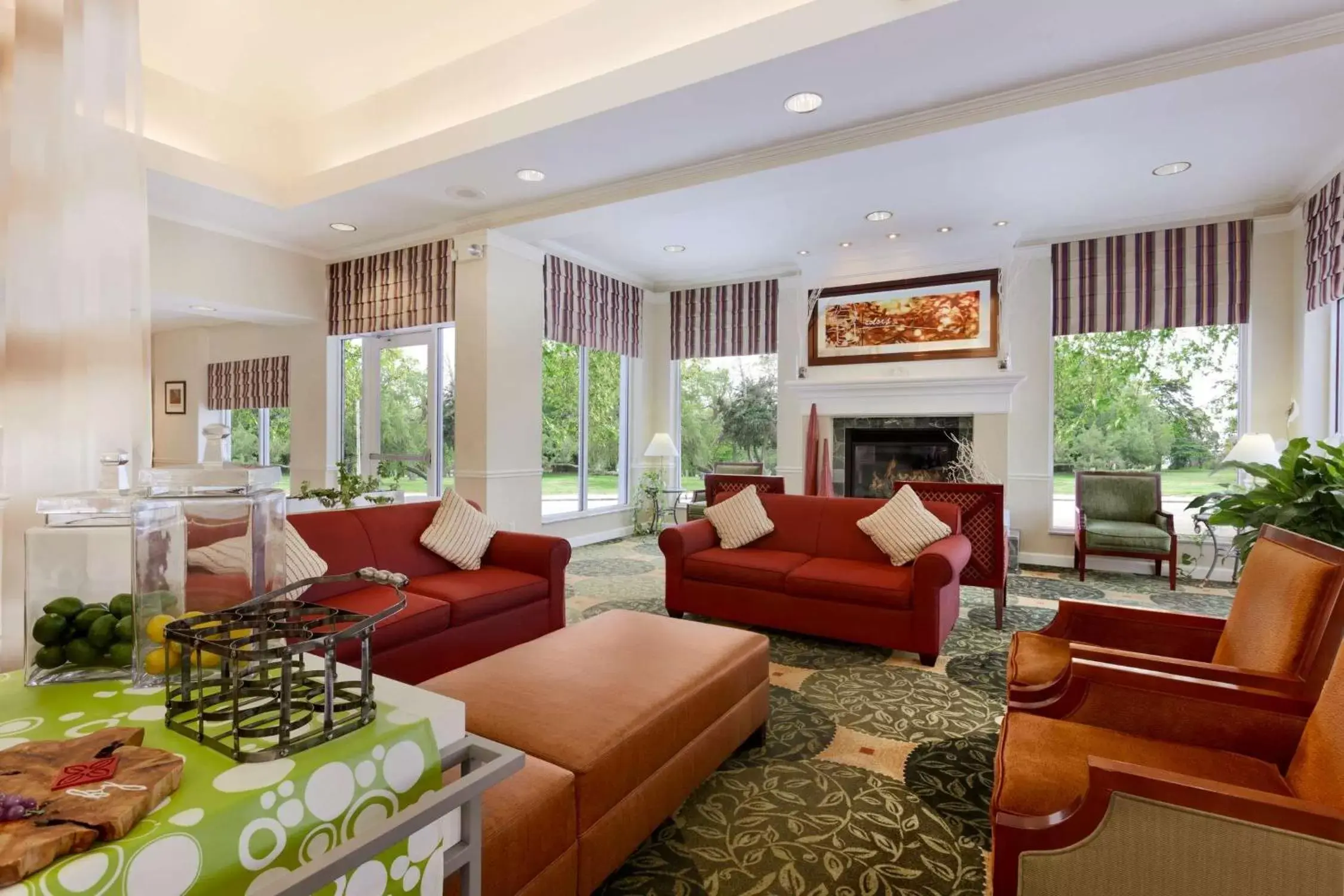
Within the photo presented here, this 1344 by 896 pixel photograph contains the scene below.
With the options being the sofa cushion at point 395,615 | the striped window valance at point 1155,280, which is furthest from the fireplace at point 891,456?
the sofa cushion at point 395,615

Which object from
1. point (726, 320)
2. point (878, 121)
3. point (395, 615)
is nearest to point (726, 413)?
point (726, 320)

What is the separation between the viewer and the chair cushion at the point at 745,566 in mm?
3682

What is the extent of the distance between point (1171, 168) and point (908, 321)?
2218 millimetres

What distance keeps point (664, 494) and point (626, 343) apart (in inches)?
71.7

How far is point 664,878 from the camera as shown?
68.2 inches

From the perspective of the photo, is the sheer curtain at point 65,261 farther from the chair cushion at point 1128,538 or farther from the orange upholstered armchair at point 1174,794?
the chair cushion at point 1128,538

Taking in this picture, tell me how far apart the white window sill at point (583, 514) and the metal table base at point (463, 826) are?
526cm

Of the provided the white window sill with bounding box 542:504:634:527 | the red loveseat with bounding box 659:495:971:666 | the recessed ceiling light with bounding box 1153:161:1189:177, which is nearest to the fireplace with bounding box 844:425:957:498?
the red loveseat with bounding box 659:495:971:666

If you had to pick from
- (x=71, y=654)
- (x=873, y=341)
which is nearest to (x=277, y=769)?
(x=71, y=654)

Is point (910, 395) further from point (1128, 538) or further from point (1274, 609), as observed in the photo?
point (1274, 609)

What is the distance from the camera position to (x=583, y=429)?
713 centimetres

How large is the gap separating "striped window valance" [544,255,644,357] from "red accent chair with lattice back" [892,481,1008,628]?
11.9 feet

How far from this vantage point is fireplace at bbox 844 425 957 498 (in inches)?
237

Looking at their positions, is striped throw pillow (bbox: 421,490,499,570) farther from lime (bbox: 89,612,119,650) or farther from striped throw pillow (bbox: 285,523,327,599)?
lime (bbox: 89,612,119,650)
